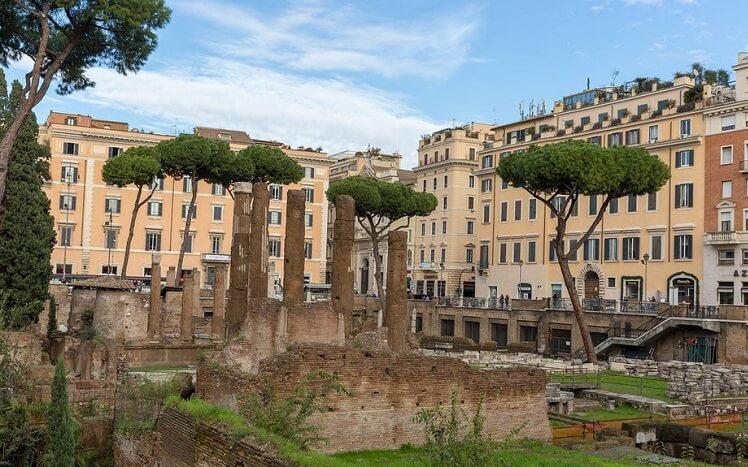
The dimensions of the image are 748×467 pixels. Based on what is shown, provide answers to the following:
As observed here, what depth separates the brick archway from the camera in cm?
4950

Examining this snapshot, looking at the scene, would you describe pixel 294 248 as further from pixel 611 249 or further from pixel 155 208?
pixel 155 208

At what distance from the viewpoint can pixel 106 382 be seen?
22.2m

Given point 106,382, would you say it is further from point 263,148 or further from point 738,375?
point 263,148

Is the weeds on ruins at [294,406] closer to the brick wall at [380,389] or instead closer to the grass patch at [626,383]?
the brick wall at [380,389]

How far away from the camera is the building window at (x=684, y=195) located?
45219 mm

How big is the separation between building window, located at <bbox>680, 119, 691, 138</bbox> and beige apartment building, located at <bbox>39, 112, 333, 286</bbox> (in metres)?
29.7

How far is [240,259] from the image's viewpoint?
23.0m

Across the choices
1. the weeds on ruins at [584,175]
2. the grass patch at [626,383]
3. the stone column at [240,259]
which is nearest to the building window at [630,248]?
the weeds on ruins at [584,175]

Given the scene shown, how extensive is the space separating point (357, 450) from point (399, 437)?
0.99 metres

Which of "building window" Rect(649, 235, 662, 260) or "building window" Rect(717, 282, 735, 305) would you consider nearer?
"building window" Rect(717, 282, 735, 305)

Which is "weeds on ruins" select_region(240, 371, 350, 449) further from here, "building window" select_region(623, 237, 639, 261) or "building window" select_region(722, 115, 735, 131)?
"building window" select_region(623, 237, 639, 261)

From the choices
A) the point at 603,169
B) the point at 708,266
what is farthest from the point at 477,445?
the point at 708,266

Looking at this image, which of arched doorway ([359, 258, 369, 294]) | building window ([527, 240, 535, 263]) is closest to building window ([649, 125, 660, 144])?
building window ([527, 240, 535, 263])


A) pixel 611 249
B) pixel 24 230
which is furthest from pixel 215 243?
pixel 24 230
